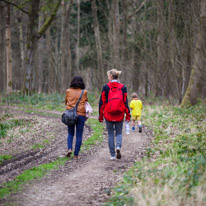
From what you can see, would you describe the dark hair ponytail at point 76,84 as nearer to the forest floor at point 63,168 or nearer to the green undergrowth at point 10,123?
the forest floor at point 63,168

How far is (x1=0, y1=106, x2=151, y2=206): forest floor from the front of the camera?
5.21 meters

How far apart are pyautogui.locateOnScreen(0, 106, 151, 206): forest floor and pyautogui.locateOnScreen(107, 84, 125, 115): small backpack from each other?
1.27 m

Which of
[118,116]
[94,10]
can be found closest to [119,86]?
[118,116]

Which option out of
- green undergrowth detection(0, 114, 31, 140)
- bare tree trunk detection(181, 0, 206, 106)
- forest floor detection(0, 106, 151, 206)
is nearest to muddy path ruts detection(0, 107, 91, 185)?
forest floor detection(0, 106, 151, 206)

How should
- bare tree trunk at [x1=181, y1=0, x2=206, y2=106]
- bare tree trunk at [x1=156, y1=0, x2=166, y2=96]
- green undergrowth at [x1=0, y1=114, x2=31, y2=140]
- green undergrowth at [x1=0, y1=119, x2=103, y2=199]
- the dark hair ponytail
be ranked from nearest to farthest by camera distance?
green undergrowth at [x1=0, y1=119, x2=103, y2=199] → the dark hair ponytail → green undergrowth at [x1=0, y1=114, x2=31, y2=140] → bare tree trunk at [x1=181, y1=0, x2=206, y2=106] → bare tree trunk at [x1=156, y1=0, x2=166, y2=96]

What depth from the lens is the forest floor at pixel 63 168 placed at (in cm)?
521

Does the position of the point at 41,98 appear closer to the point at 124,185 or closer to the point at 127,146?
the point at 127,146

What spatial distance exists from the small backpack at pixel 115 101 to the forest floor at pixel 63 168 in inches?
50.1

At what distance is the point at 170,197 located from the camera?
4449 mm

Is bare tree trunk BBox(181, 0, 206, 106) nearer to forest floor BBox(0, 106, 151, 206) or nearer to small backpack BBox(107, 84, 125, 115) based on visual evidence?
forest floor BBox(0, 106, 151, 206)

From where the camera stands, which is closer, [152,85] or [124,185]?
[124,185]

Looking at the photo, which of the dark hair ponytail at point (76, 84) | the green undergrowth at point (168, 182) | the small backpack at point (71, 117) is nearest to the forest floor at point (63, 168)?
the green undergrowth at point (168, 182)

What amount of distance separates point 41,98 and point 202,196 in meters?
21.4

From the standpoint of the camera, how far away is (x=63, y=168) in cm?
718
